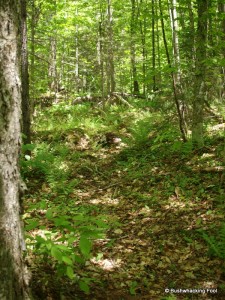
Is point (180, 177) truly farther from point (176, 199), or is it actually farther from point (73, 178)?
point (73, 178)

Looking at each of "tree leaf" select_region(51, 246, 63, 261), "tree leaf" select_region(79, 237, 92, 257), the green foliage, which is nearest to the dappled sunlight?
the green foliage

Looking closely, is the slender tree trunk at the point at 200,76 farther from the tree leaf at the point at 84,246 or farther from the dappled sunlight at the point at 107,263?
the tree leaf at the point at 84,246

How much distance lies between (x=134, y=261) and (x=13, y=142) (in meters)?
2.77

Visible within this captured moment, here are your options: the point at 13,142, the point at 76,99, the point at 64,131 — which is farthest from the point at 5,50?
the point at 76,99

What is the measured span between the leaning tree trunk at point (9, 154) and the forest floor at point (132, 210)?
305mm

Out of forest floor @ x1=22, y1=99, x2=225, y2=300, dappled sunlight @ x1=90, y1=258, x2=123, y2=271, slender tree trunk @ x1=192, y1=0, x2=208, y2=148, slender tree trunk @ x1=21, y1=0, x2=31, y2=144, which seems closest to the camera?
forest floor @ x1=22, y1=99, x2=225, y2=300

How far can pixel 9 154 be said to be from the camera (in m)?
2.48

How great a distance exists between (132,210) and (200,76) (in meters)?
3.97

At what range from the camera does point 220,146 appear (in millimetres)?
7527

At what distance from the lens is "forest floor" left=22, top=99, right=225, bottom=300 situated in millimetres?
3688

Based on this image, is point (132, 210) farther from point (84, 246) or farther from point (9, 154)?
point (9, 154)

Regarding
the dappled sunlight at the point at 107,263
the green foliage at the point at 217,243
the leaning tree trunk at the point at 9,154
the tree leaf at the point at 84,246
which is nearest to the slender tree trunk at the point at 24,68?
the dappled sunlight at the point at 107,263

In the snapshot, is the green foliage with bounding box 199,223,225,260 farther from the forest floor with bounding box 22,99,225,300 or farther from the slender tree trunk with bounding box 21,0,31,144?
the slender tree trunk with bounding box 21,0,31,144

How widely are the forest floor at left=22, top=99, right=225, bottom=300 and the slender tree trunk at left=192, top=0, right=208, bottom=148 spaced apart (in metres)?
0.39
